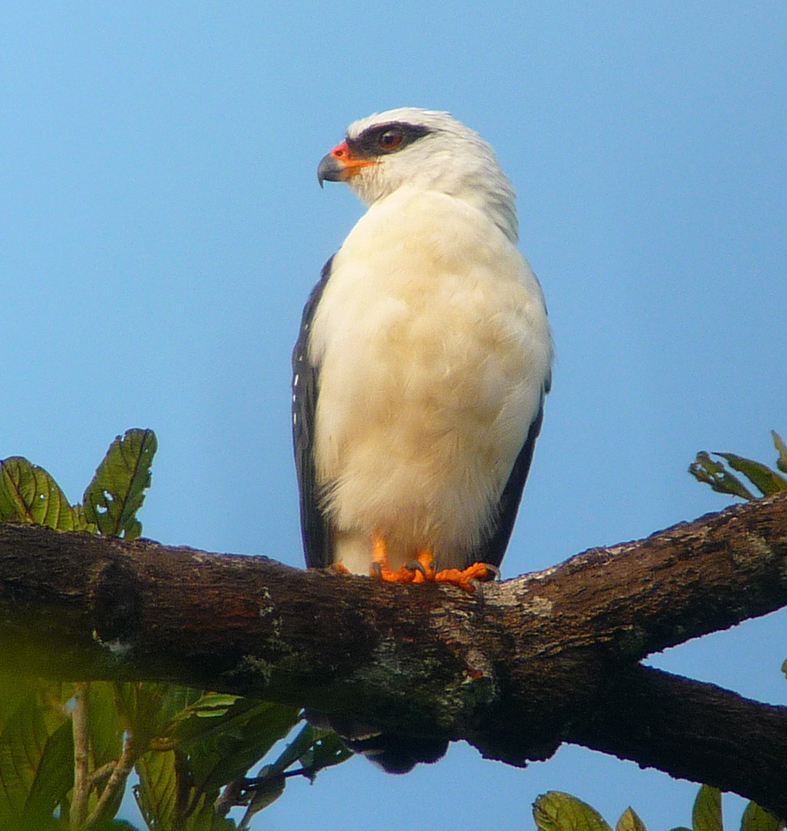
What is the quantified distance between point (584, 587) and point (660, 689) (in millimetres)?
445

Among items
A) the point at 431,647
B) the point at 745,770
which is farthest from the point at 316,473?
the point at 745,770

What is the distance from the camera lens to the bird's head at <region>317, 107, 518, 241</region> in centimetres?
519

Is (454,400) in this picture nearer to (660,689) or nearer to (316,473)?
(316,473)

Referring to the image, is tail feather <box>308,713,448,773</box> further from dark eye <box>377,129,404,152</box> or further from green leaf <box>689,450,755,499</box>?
dark eye <box>377,129,404,152</box>

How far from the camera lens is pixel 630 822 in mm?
2998

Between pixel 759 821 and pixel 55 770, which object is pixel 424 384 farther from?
pixel 55 770

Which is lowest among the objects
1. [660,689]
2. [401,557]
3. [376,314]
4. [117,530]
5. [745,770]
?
[745,770]

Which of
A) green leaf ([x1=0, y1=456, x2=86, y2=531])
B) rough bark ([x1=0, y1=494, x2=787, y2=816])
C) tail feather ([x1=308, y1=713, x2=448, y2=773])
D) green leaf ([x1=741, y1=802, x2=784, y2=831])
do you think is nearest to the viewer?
rough bark ([x1=0, y1=494, x2=787, y2=816])

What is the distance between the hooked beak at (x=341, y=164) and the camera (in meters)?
5.59

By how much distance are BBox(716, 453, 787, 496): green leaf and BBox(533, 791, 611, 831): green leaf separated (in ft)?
3.52

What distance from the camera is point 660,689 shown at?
3064mm

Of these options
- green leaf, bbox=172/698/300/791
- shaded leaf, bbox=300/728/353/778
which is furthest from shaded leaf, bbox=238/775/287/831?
shaded leaf, bbox=300/728/353/778

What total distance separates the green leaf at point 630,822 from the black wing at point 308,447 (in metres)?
1.92

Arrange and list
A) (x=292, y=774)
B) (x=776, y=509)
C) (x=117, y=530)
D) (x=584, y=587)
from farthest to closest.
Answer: (x=292, y=774), (x=117, y=530), (x=584, y=587), (x=776, y=509)
